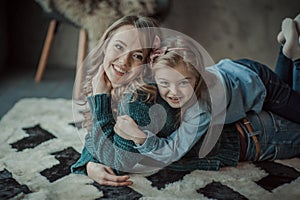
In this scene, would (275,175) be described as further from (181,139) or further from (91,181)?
(91,181)

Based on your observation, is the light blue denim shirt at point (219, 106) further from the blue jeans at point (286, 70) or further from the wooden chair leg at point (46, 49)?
the wooden chair leg at point (46, 49)

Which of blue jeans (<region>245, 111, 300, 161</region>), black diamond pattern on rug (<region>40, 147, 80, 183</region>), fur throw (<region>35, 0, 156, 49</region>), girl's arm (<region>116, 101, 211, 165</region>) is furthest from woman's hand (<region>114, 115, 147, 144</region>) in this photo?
fur throw (<region>35, 0, 156, 49</region>)

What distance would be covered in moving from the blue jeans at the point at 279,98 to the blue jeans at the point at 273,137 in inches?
0.8

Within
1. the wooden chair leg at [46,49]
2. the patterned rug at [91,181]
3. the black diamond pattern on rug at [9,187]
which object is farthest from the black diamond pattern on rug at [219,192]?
the wooden chair leg at [46,49]

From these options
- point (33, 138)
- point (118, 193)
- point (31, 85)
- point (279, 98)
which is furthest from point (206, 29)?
point (118, 193)

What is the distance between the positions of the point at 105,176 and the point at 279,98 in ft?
1.94

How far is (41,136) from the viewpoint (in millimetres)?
1579

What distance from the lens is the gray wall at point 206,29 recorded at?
2494 mm

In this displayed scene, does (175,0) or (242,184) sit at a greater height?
(175,0)

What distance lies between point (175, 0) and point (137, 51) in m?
1.44

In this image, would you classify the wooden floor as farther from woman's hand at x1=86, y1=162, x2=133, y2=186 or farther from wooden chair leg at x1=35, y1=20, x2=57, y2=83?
woman's hand at x1=86, y1=162, x2=133, y2=186

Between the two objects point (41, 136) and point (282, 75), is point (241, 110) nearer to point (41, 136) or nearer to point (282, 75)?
point (282, 75)

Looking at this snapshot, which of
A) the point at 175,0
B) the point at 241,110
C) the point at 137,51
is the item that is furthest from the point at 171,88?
the point at 175,0

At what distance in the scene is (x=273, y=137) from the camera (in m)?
1.40
